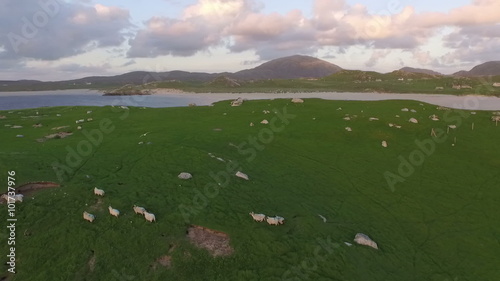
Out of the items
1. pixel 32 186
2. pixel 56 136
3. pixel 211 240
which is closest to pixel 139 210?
pixel 211 240

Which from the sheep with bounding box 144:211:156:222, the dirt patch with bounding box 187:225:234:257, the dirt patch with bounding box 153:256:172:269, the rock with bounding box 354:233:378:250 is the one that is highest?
the sheep with bounding box 144:211:156:222

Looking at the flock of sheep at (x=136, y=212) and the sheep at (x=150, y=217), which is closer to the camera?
the flock of sheep at (x=136, y=212)

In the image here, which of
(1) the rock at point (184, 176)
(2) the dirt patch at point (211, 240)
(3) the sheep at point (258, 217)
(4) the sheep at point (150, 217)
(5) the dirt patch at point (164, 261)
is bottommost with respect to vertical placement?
(5) the dirt patch at point (164, 261)

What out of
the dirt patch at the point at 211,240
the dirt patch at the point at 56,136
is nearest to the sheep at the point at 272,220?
the dirt patch at the point at 211,240

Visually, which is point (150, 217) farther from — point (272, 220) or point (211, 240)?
point (272, 220)

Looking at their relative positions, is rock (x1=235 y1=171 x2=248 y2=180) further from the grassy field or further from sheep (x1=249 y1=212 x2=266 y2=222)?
sheep (x1=249 y1=212 x2=266 y2=222)

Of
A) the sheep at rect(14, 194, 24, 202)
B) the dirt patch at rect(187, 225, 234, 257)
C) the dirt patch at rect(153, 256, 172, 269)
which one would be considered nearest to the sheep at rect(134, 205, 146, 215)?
the dirt patch at rect(187, 225, 234, 257)

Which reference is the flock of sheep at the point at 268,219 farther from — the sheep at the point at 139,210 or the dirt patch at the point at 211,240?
the sheep at the point at 139,210
